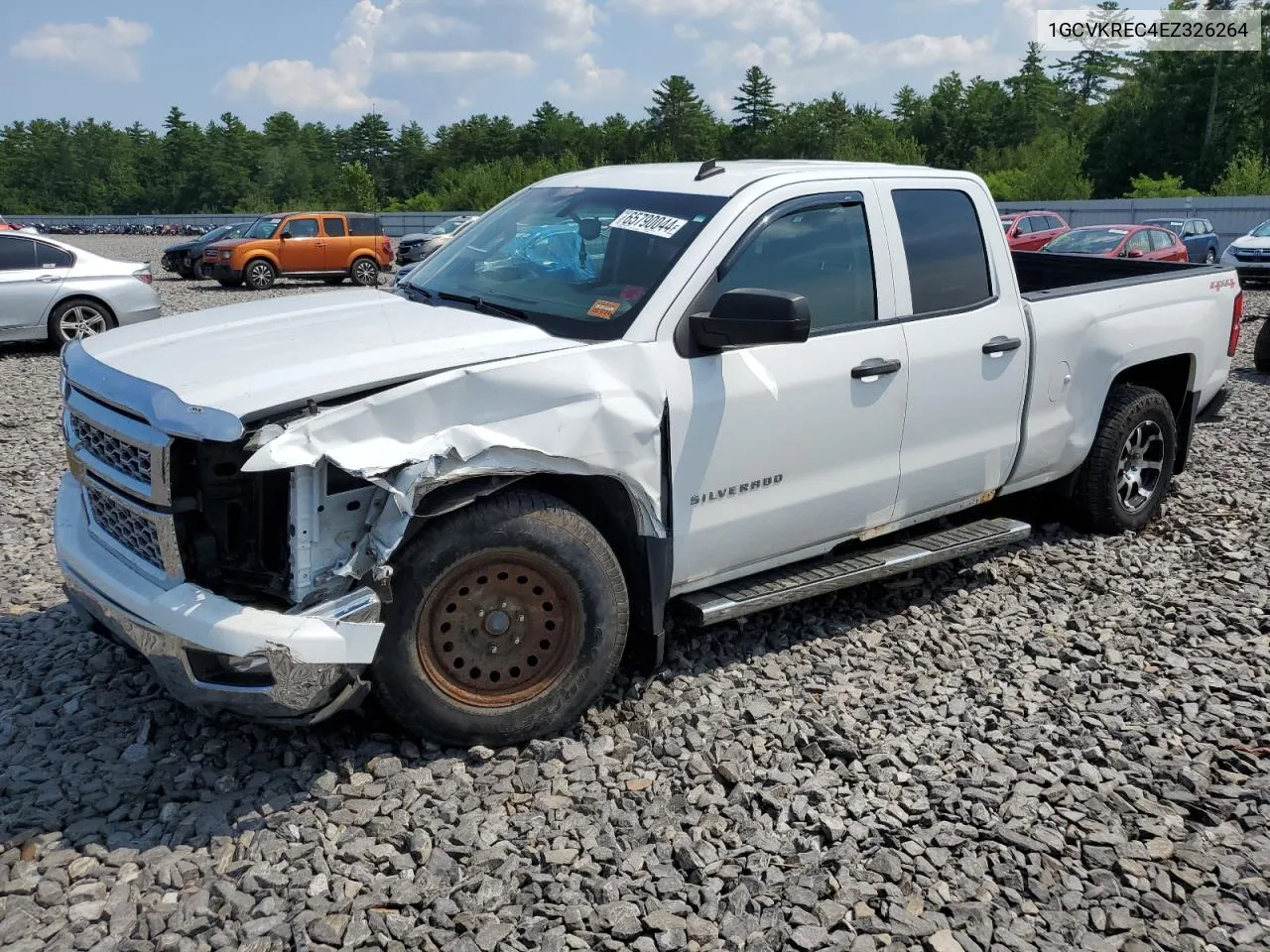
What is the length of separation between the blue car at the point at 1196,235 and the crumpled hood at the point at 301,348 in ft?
79.4

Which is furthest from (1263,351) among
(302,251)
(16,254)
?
(302,251)

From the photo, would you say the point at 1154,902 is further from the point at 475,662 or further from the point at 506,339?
the point at 506,339

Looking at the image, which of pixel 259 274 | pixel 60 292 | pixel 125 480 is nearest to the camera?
pixel 125 480

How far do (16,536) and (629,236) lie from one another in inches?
164

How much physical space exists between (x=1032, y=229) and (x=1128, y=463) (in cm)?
2053

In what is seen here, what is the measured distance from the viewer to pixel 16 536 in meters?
6.25

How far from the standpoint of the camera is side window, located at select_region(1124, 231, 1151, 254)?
18.6 metres

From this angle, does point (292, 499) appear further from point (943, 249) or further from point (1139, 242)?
point (1139, 242)

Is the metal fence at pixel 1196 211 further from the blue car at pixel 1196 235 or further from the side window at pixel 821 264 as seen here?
the side window at pixel 821 264

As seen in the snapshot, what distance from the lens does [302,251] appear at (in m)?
25.2

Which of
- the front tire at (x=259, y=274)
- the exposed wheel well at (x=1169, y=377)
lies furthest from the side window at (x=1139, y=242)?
the front tire at (x=259, y=274)

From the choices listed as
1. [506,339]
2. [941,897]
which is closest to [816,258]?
[506,339]

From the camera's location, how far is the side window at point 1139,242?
61.0 feet

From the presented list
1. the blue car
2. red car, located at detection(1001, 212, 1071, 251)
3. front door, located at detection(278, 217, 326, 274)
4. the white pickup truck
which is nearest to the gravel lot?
the white pickup truck
